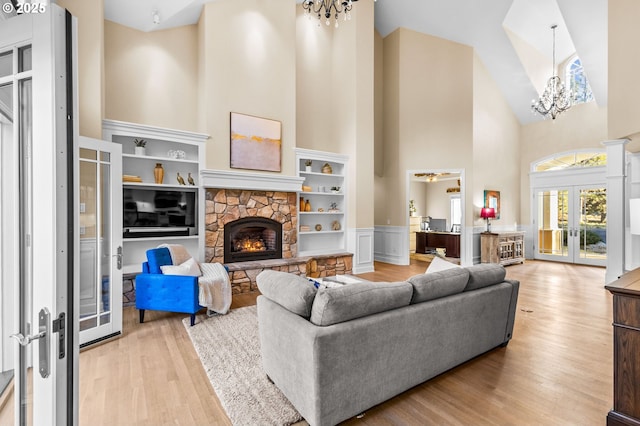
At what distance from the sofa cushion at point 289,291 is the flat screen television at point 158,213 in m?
3.11

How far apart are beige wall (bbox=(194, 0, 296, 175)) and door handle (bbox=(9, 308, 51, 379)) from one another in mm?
4406

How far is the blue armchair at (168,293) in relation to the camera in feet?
11.4

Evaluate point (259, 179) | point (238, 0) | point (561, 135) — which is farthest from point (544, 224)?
point (238, 0)

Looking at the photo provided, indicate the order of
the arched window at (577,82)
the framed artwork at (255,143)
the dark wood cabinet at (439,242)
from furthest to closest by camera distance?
the dark wood cabinet at (439,242), the arched window at (577,82), the framed artwork at (255,143)

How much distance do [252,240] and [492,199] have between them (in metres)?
6.34

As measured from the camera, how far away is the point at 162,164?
503 cm

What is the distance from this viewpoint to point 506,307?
2.90 m

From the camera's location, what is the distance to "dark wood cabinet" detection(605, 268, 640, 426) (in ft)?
5.91

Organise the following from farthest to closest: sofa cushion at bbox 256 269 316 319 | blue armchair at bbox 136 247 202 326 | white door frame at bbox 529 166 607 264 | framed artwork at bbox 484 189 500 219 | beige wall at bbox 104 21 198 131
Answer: framed artwork at bbox 484 189 500 219
white door frame at bbox 529 166 607 264
beige wall at bbox 104 21 198 131
blue armchair at bbox 136 247 202 326
sofa cushion at bbox 256 269 316 319

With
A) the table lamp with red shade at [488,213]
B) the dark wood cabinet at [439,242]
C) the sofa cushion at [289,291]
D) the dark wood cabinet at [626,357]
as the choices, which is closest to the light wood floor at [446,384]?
the dark wood cabinet at [626,357]

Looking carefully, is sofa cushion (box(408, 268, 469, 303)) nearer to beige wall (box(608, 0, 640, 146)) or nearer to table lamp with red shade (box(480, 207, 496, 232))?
beige wall (box(608, 0, 640, 146))

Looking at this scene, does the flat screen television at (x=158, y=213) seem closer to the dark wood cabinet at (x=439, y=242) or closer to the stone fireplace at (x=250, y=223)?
the stone fireplace at (x=250, y=223)

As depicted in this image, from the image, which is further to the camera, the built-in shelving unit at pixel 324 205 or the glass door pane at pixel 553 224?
the glass door pane at pixel 553 224

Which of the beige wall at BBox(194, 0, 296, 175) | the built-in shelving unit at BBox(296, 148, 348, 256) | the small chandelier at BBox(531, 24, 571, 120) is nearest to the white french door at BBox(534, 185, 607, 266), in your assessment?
the small chandelier at BBox(531, 24, 571, 120)
